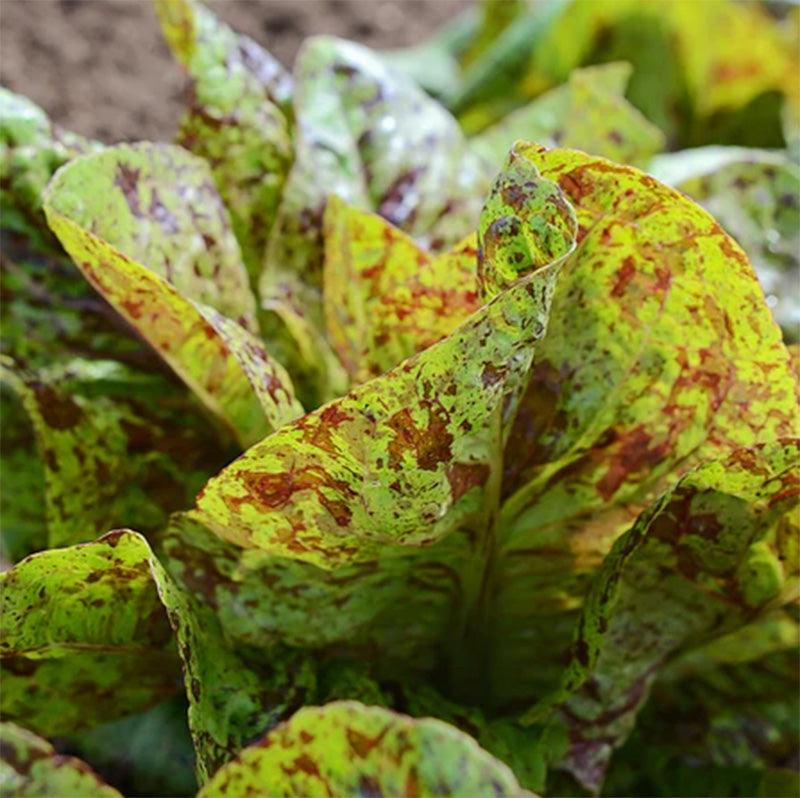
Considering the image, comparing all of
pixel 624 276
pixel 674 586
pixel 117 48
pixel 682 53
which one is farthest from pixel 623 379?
pixel 117 48

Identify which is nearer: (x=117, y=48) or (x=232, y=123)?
(x=232, y=123)

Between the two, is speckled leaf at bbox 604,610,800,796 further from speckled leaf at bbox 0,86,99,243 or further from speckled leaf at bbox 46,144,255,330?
speckled leaf at bbox 0,86,99,243

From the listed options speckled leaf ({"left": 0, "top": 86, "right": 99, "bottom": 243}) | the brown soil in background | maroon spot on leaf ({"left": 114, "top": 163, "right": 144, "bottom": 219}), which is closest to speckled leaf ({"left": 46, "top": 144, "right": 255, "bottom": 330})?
maroon spot on leaf ({"left": 114, "top": 163, "right": 144, "bottom": 219})

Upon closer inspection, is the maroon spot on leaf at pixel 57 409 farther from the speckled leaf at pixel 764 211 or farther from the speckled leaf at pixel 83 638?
the speckled leaf at pixel 764 211

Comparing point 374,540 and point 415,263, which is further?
point 415,263

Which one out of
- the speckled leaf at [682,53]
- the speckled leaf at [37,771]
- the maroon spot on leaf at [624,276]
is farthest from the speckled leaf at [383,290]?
the speckled leaf at [682,53]

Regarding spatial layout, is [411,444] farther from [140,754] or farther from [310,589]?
[140,754]

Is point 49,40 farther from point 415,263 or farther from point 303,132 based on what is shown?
point 415,263

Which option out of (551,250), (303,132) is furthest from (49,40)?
(551,250)
